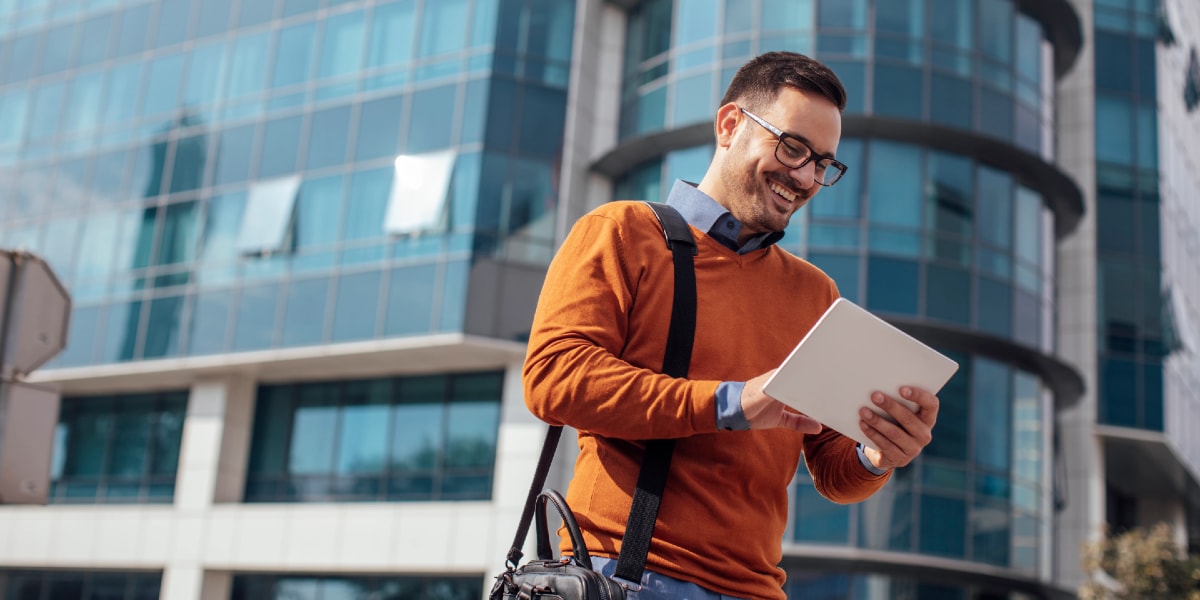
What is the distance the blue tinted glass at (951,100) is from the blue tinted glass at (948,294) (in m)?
2.51

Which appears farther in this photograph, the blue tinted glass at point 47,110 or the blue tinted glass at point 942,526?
the blue tinted glass at point 47,110

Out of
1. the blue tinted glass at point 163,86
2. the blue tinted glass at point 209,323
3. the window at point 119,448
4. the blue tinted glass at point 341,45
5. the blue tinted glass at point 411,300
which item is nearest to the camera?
the blue tinted glass at point 411,300

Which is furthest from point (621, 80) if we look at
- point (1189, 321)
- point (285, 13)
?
A: point (1189, 321)

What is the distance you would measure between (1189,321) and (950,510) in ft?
37.4

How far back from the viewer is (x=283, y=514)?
81.4ft

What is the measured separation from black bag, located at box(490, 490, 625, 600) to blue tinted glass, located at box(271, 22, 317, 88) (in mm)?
24123

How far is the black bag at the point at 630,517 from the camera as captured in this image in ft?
9.01

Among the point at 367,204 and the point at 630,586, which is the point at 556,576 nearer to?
the point at 630,586

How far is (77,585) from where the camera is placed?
27406 millimetres

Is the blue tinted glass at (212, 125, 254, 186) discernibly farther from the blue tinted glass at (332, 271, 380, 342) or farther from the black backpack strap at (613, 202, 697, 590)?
the black backpack strap at (613, 202, 697, 590)

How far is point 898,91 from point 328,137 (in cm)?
1034

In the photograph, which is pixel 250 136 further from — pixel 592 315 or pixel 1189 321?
pixel 592 315

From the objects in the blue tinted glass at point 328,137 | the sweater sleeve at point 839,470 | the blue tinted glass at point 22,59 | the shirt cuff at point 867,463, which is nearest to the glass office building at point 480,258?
the blue tinted glass at point 328,137

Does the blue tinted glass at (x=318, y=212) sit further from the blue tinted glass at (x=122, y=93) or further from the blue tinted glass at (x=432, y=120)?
the blue tinted glass at (x=122, y=93)
